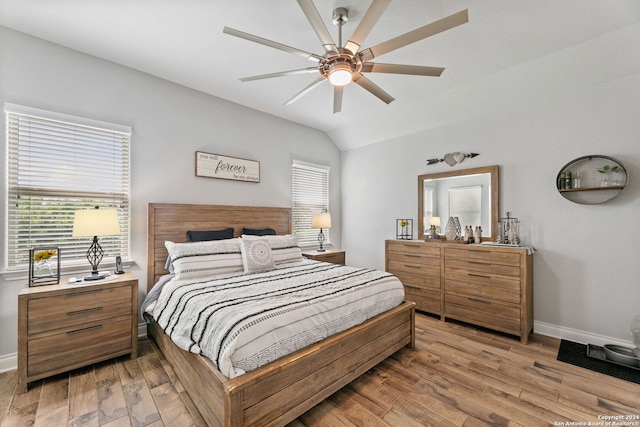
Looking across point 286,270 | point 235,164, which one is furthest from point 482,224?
point 235,164

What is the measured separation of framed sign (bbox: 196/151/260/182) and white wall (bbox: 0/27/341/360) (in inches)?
3.1

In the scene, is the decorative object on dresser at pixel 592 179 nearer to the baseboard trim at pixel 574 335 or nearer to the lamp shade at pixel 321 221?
the baseboard trim at pixel 574 335

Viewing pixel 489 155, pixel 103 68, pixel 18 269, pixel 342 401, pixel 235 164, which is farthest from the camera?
pixel 235 164

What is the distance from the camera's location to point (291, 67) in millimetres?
2883

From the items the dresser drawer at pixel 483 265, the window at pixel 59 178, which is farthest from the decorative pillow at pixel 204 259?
the dresser drawer at pixel 483 265

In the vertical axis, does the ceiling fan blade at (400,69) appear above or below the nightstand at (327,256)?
above

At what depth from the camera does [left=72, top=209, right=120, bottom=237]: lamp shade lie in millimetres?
2301

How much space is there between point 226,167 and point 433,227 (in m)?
2.99

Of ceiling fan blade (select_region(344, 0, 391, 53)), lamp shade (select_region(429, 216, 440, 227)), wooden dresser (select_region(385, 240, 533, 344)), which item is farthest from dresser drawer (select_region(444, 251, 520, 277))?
ceiling fan blade (select_region(344, 0, 391, 53))

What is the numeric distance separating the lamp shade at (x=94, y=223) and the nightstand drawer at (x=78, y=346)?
77cm

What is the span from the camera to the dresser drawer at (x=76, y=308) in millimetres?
2078

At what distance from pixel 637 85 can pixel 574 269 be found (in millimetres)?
1850

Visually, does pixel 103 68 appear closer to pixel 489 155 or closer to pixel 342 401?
pixel 342 401

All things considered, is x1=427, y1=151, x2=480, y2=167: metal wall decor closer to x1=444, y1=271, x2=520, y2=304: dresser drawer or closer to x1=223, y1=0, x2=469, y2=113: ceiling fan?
x1=444, y1=271, x2=520, y2=304: dresser drawer
